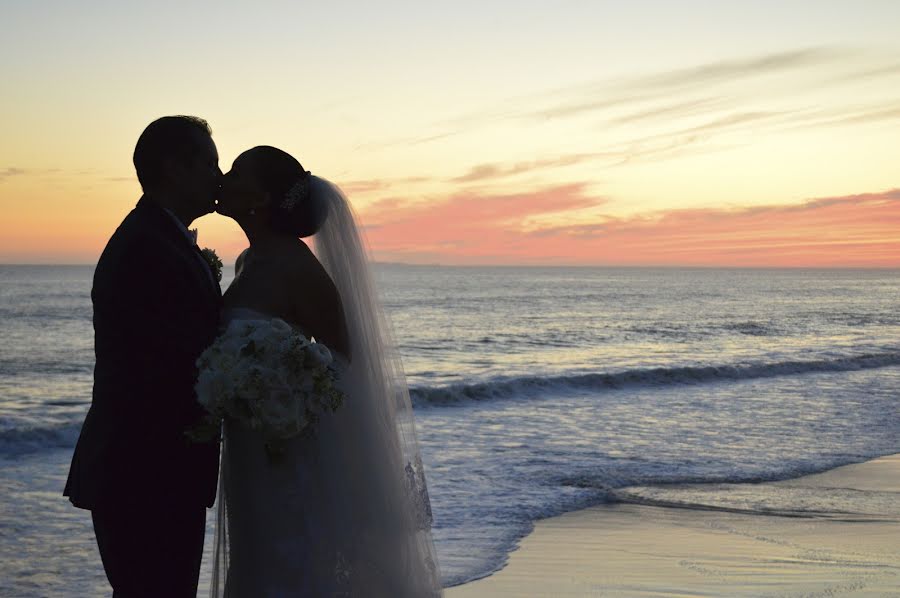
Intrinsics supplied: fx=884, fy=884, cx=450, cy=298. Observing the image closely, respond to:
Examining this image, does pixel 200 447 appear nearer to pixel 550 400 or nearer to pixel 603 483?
pixel 603 483

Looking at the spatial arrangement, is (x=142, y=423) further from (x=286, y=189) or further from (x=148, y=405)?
(x=286, y=189)

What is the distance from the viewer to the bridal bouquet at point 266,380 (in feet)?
10.5

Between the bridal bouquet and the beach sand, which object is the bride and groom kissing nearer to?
the bridal bouquet

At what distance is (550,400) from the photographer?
18.6 m

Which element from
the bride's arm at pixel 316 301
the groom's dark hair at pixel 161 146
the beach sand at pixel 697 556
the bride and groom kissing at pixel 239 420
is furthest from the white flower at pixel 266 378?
the beach sand at pixel 697 556

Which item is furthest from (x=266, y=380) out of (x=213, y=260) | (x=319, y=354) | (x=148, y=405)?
(x=213, y=260)

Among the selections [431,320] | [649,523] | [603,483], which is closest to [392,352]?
[649,523]

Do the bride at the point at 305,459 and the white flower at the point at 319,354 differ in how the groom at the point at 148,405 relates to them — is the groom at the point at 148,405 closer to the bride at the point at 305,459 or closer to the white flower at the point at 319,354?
the bride at the point at 305,459

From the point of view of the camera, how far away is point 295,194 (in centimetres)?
372

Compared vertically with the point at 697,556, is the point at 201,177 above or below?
above

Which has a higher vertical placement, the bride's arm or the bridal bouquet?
the bride's arm

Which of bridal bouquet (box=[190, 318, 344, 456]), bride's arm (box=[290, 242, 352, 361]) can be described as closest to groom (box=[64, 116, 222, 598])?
bridal bouquet (box=[190, 318, 344, 456])

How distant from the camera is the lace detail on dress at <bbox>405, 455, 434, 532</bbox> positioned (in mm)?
4129

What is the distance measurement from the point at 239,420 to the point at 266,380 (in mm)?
253
